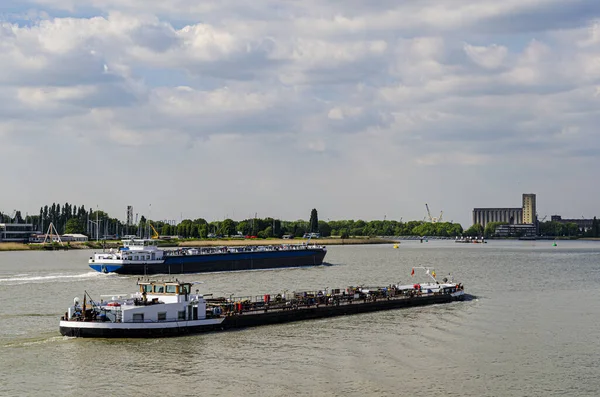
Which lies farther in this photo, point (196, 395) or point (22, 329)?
point (22, 329)

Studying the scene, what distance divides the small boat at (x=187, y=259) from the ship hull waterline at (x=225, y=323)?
57244 mm

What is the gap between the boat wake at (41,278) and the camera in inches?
3812

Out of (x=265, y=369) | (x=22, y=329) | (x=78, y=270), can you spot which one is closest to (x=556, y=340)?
(x=265, y=369)

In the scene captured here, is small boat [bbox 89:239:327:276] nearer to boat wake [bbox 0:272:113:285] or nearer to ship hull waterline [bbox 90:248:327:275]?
ship hull waterline [bbox 90:248:327:275]

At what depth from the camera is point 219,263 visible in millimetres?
129250

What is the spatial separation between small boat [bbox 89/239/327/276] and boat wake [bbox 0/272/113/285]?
4.23 m

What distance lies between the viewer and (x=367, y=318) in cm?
6650

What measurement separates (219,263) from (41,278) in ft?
113

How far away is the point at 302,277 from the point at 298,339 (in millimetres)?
60062

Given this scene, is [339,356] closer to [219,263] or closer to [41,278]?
[41,278]

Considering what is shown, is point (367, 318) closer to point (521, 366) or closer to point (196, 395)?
point (521, 366)

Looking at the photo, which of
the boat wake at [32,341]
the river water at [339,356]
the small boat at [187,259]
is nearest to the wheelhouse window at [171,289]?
Result: the river water at [339,356]

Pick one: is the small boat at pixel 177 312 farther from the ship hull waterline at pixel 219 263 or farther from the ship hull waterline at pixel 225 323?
the ship hull waterline at pixel 219 263

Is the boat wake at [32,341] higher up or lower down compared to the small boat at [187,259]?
lower down
